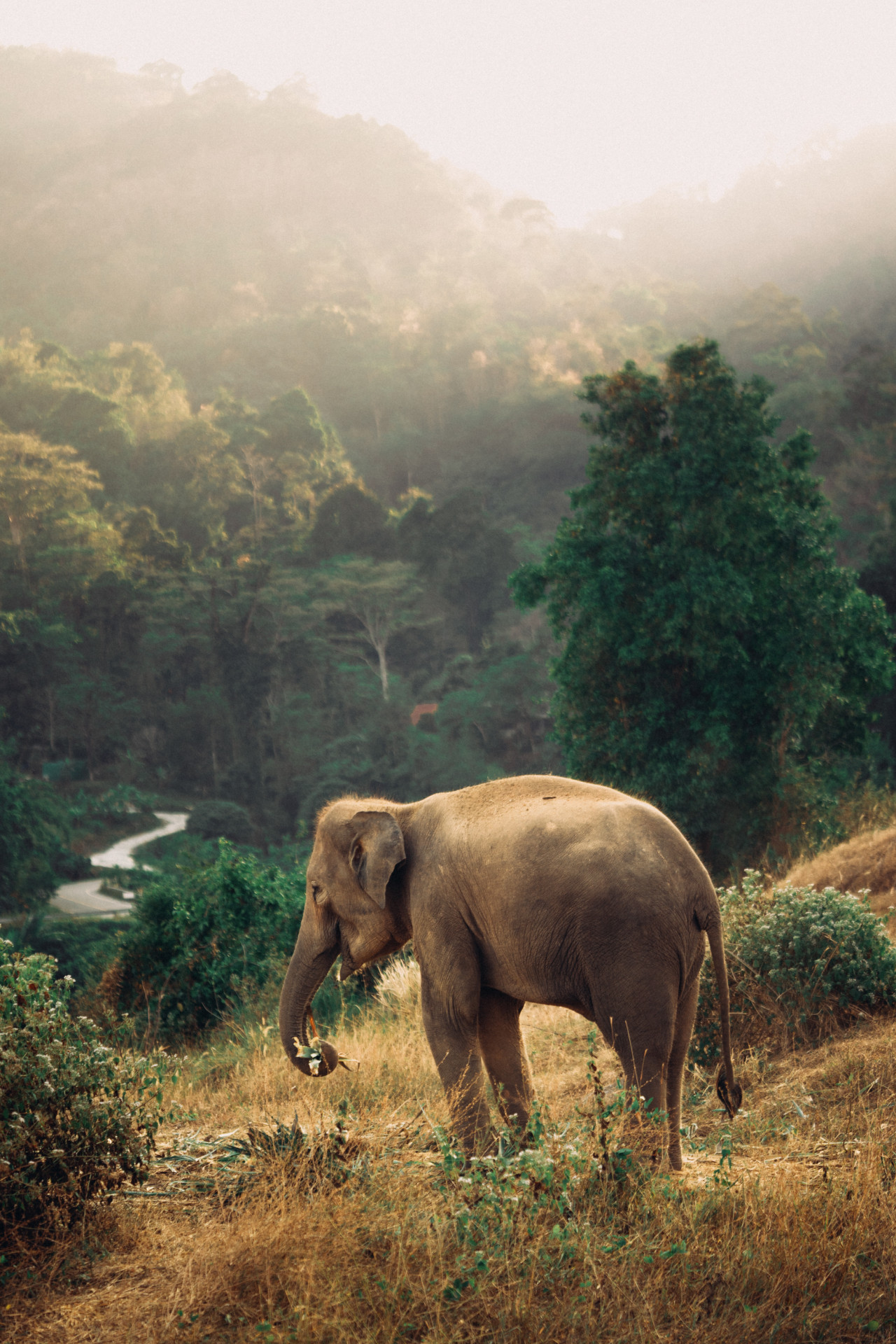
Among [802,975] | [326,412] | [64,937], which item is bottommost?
[64,937]

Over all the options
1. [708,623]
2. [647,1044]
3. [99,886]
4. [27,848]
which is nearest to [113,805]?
[99,886]

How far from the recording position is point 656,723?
15062 millimetres

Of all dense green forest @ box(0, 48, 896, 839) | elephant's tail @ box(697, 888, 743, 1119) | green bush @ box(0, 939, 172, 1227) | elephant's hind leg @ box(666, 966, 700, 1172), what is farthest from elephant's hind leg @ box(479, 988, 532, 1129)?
dense green forest @ box(0, 48, 896, 839)

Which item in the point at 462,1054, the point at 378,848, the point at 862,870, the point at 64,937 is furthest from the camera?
the point at 64,937

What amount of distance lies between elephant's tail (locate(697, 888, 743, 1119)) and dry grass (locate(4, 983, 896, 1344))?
27cm

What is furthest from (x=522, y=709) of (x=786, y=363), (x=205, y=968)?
(x=786, y=363)

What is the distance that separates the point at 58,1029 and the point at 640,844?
230cm

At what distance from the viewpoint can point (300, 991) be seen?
509 centimetres

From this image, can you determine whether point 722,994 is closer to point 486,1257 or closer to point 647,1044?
point 647,1044

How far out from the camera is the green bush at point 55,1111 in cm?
362

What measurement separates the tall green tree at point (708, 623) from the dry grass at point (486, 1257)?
35.9 feet

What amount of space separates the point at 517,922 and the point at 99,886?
26.2m

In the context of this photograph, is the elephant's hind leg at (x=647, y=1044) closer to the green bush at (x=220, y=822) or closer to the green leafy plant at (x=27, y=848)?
the green leafy plant at (x=27, y=848)

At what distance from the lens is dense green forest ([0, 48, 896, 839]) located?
38.9 meters
